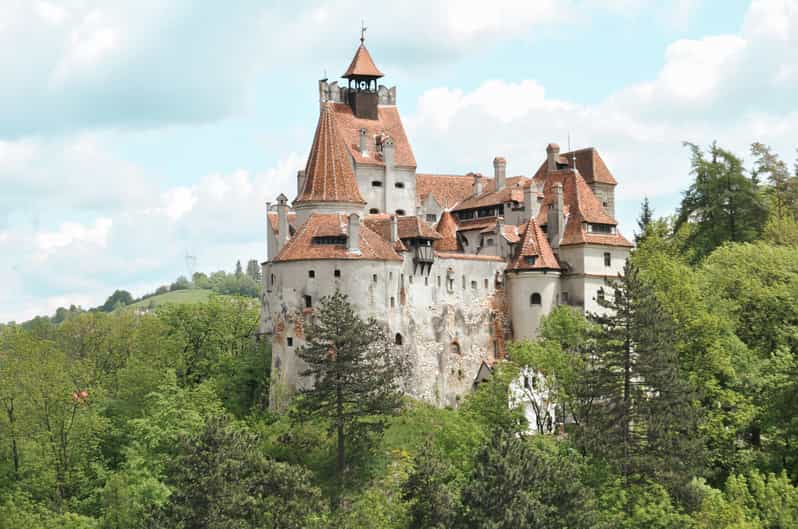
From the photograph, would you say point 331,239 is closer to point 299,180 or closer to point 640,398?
point 299,180

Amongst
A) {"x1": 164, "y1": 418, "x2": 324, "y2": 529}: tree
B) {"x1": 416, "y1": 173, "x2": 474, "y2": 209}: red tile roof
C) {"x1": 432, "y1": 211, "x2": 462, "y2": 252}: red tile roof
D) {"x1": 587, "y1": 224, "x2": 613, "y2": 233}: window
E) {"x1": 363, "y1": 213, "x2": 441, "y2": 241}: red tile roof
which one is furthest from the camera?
{"x1": 416, "y1": 173, "x2": 474, "y2": 209}: red tile roof

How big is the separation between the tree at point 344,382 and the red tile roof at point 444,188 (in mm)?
20386

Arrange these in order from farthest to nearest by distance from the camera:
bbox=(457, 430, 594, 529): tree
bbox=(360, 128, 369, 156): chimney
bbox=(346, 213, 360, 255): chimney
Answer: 1. bbox=(360, 128, 369, 156): chimney
2. bbox=(346, 213, 360, 255): chimney
3. bbox=(457, 430, 594, 529): tree

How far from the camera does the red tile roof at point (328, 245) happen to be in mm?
76500

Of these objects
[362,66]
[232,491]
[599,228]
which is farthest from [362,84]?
[232,491]

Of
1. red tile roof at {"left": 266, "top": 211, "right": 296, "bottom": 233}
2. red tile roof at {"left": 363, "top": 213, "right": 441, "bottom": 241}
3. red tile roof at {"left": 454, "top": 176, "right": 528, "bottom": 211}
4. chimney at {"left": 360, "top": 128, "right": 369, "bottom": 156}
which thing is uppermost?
chimney at {"left": 360, "top": 128, "right": 369, "bottom": 156}

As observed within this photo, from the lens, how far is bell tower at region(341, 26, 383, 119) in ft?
296

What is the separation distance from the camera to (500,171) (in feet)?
295

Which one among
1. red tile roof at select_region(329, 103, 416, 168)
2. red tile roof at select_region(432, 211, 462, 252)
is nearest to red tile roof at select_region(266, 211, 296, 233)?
red tile roof at select_region(329, 103, 416, 168)

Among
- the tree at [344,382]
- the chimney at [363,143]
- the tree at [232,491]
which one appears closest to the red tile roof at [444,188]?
the chimney at [363,143]

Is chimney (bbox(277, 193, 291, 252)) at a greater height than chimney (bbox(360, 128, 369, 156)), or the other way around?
chimney (bbox(360, 128, 369, 156))

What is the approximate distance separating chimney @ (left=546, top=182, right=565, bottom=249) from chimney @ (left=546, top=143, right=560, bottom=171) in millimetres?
5618

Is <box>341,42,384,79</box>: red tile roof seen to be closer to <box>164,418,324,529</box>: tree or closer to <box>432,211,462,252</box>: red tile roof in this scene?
<box>432,211,462,252</box>: red tile roof

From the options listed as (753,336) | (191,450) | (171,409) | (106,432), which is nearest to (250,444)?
(191,450)
